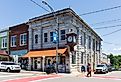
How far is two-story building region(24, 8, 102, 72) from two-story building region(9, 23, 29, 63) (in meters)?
1.50

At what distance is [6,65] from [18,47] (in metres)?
7.94

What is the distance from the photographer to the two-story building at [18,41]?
4063cm

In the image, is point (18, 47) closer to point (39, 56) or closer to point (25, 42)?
point (25, 42)

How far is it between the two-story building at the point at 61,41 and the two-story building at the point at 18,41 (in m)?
1.50

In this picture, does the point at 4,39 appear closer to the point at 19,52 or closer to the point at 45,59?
the point at 19,52

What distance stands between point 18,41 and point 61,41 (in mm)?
10047

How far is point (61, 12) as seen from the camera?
3462cm

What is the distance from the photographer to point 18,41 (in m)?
41.8

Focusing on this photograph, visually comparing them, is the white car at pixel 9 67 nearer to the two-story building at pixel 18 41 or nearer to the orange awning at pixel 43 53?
the orange awning at pixel 43 53

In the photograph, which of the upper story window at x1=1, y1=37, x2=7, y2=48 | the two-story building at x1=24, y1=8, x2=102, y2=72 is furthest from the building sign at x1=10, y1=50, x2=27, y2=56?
the upper story window at x1=1, y1=37, x2=7, y2=48

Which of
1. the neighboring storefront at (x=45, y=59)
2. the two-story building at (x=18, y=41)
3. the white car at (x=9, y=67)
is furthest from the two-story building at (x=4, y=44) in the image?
the white car at (x=9, y=67)

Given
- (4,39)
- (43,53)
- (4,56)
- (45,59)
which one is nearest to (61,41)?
(43,53)

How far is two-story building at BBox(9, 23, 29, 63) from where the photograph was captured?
4063cm

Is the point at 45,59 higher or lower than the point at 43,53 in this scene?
lower
